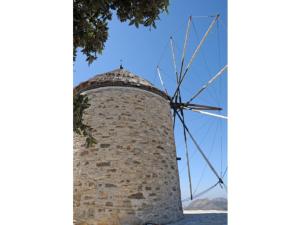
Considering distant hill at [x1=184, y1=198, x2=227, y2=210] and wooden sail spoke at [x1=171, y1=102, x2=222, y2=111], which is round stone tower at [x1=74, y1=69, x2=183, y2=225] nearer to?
wooden sail spoke at [x1=171, y1=102, x2=222, y2=111]

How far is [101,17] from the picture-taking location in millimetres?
3062

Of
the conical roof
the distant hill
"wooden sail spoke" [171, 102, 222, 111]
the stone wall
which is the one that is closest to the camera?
the stone wall

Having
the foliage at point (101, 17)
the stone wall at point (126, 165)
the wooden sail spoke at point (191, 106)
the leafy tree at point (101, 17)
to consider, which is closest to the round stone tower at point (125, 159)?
the stone wall at point (126, 165)

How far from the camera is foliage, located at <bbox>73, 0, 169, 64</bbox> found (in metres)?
2.78

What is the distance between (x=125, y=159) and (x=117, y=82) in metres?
1.93

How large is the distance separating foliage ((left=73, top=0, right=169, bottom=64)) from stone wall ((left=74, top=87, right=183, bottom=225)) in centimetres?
364

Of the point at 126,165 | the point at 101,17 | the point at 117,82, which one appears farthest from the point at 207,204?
the point at 101,17

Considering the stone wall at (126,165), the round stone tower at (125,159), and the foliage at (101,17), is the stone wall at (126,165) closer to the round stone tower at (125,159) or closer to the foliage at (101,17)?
the round stone tower at (125,159)

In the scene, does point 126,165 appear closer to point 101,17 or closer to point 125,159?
point 125,159

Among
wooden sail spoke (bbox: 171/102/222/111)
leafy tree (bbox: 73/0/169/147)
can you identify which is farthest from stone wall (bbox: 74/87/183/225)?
leafy tree (bbox: 73/0/169/147)

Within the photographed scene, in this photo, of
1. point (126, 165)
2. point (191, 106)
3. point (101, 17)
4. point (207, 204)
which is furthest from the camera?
point (207, 204)

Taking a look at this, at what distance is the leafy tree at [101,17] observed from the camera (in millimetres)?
2764
